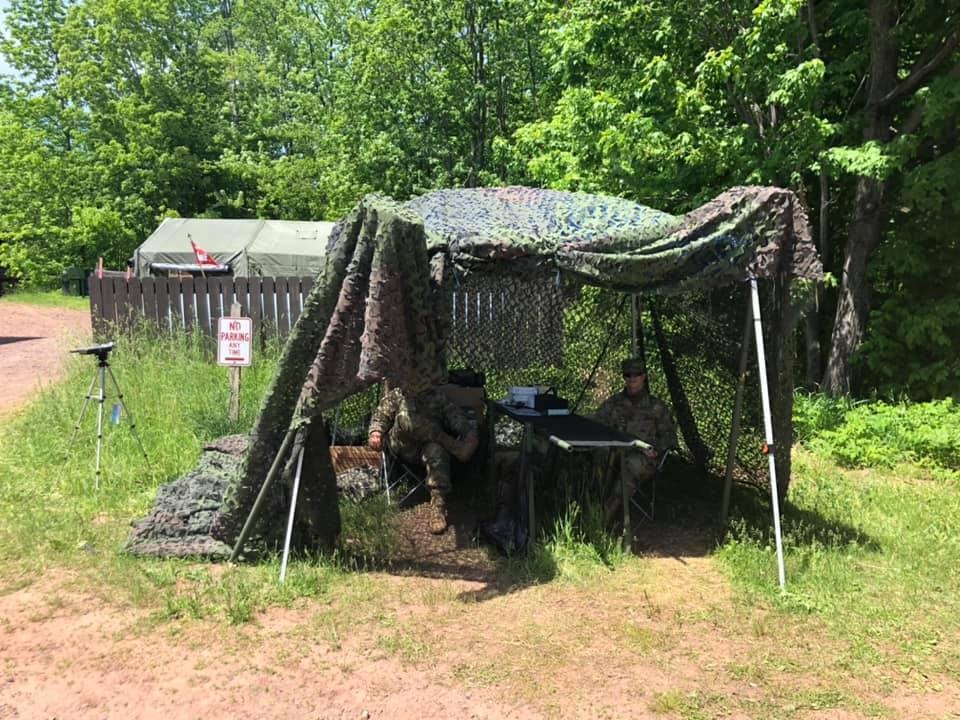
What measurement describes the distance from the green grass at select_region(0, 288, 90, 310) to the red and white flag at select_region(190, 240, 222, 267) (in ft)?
37.4

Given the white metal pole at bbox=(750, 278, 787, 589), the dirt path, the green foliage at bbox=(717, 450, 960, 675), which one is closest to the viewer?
the green foliage at bbox=(717, 450, 960, 675)

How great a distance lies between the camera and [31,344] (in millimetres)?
15570

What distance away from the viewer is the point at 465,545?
5164 mm

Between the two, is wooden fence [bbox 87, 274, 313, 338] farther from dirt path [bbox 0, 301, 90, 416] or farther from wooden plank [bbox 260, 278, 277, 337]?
dirt path [bbox 0, 301, 90, 416]

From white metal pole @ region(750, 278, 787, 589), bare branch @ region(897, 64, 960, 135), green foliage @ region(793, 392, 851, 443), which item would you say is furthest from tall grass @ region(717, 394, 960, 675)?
bare branch @ region(897, 64, 960, 135)

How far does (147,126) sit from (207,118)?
9.45 ft

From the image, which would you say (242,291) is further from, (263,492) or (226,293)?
(263,492)

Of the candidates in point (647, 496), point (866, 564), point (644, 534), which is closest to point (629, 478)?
point (644, 534)

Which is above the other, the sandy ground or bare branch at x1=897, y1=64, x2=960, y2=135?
bare branch at x1=897, y1=64, x2=960, y2=135

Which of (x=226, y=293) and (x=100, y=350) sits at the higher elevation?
(x=226, y=293)

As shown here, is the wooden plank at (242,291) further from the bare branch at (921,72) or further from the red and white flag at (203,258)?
the bare branch at (921,72)

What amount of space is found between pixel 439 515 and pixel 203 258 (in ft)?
39.2

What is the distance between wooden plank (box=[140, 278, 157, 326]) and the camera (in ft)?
34.2

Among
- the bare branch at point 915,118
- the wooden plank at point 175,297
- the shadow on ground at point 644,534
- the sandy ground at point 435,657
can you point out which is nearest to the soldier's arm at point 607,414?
the shadow on ground at point 644,534
